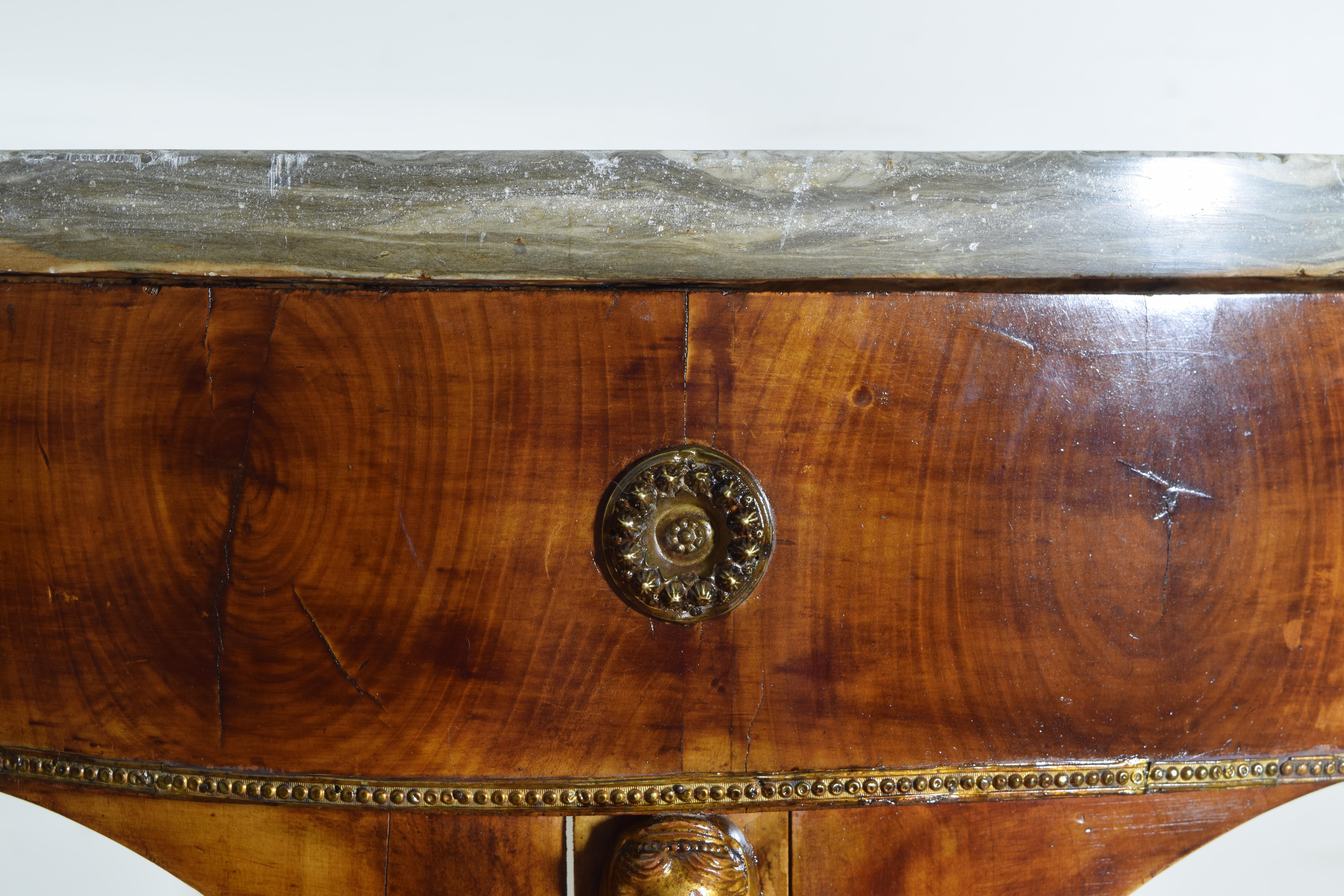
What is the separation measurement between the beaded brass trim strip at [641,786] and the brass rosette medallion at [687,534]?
0.10 metres

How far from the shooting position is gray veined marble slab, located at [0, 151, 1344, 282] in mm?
418

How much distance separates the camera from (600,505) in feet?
1.44

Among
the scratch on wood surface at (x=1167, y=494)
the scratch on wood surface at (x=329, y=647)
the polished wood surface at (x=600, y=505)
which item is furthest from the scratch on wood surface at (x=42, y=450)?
the scratch on wood surface at (x=1167, y=494)

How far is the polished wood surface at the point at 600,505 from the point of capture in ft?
1.42

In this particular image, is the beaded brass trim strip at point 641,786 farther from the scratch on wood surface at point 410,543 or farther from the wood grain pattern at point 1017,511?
the scratch on wood surface at point 410,543

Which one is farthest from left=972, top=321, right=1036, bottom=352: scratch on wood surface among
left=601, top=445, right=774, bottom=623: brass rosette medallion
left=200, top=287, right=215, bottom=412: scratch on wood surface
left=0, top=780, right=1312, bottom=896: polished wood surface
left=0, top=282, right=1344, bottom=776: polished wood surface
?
left=200, top=287, right=215, bottom=412: scratch on wood surface

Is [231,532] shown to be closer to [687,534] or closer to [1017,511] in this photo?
[687,534]

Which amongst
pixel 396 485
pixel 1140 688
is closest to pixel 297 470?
pixel 396 485

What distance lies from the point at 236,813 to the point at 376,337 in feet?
0.88

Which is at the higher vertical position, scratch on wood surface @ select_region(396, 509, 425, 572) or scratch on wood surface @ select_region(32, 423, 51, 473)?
scratch on wood surface @ select_region(32, 423, 51, 473)

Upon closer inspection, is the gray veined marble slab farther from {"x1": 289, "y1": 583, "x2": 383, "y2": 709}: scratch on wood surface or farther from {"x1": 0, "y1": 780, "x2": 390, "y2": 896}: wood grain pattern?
{"x1": 0, "y1": 780, "x2": 390, "y2": 896}: wood grain pattern

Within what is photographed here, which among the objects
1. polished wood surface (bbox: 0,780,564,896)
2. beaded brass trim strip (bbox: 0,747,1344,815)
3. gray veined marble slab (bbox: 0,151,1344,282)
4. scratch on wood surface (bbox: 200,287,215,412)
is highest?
gray veined marble slab (bbox: 0,151,1344,282)

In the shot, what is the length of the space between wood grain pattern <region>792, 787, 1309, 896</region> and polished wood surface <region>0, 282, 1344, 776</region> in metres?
0.05

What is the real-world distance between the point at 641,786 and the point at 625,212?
11.1 inches
